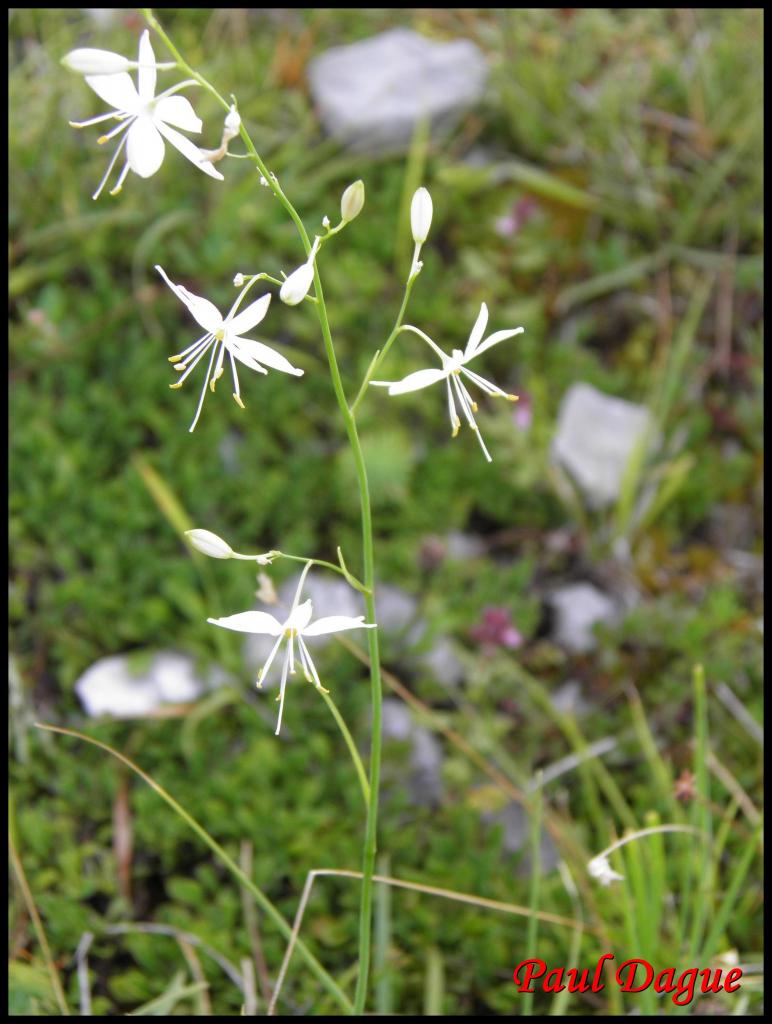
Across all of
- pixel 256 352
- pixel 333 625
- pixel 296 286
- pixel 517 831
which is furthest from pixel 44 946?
pixel 296 286

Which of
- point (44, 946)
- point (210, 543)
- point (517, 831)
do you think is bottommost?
point (517, 831)

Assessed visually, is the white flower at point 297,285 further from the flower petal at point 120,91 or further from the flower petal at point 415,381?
the flower petal at point 120,91

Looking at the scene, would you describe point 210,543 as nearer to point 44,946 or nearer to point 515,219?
point 44,946

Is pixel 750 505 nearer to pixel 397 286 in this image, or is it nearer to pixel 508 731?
pixel 508 731

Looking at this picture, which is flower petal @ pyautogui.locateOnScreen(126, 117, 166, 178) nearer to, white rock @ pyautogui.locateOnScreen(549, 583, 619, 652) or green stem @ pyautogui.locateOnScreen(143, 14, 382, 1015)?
green stem @ pyautogui.locateOnScreen(143, 14, 382, 1015)

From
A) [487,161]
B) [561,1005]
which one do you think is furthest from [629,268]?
[561,1005]

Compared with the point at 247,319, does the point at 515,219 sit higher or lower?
lower

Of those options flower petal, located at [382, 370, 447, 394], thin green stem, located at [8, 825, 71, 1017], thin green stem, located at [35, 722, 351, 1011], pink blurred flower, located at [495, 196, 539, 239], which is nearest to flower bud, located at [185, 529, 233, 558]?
flower petal, located at [382, 370, 447, 394]

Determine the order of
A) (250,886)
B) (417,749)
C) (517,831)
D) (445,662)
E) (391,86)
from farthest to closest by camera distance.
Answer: (391,86) → (445,662) → (417,749) → (517,831) → (250,886)
